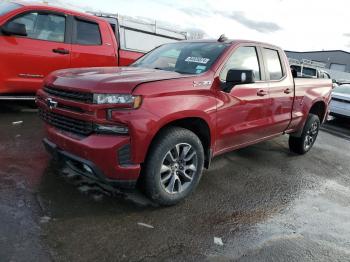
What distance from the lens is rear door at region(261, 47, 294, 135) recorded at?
5.03 meters

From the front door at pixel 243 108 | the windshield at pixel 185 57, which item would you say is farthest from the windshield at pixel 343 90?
the windshield at pixel 185 57

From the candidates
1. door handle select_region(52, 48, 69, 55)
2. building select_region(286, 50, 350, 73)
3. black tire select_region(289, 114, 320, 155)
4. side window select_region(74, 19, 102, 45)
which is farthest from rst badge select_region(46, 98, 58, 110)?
building select_region(286, 50, 350, 73)

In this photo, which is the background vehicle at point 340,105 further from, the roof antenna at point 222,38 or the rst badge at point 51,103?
the rst badge at point 51,103

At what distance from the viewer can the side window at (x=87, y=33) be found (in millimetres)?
6934

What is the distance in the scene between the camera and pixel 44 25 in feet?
21.2

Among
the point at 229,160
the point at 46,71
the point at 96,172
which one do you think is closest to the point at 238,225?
the point at 96,172

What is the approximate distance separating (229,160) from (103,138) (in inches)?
114

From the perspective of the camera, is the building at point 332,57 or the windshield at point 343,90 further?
the building at point 332,57

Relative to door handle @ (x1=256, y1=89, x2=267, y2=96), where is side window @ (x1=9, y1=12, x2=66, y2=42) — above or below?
above

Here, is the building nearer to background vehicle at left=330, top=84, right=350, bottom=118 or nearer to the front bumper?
background vehicle at left=330, top=84, right=350, bottom=118

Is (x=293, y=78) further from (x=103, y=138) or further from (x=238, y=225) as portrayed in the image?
(x=103, y=138)

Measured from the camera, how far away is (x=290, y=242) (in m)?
3.44

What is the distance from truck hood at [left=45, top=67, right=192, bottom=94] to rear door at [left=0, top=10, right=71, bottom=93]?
252 centimetres

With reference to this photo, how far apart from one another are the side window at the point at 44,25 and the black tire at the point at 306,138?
15.2ft
